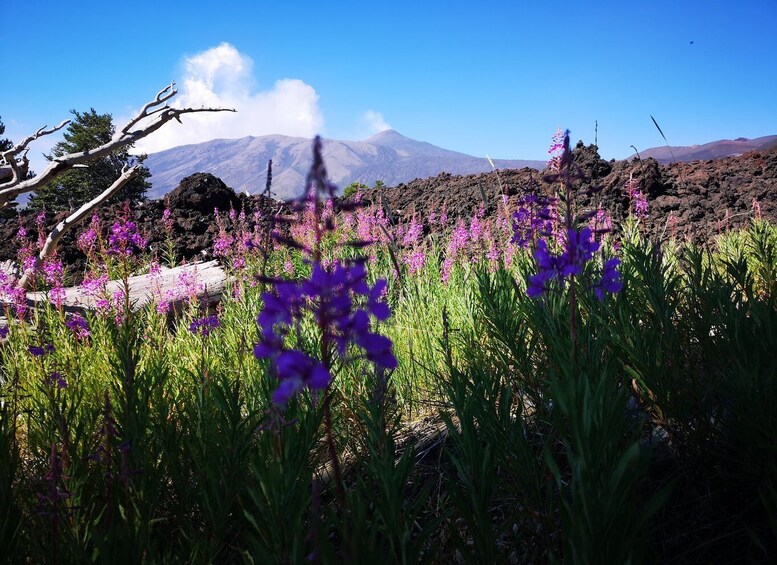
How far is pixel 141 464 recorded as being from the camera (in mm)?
1674

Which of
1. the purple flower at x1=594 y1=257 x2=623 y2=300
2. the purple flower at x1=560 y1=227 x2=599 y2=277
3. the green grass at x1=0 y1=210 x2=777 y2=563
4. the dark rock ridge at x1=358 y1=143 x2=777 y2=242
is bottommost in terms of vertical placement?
the green grass at x1=0 y1=210 x2=777 y2=563

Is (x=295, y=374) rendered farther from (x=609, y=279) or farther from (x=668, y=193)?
(x=668, y=193)

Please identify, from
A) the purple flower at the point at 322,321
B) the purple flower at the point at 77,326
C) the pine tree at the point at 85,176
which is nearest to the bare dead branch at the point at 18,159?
the purple flower at the point at 77,326

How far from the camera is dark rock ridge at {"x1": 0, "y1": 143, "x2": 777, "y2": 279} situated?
961cm

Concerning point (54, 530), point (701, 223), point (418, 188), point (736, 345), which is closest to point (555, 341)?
point (736, 345)

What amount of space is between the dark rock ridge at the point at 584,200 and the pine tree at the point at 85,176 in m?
17.7

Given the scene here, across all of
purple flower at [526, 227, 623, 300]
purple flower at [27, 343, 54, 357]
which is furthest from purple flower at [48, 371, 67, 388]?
purple flower at [526, 227, 623, 300]

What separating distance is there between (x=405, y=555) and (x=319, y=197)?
0.85m

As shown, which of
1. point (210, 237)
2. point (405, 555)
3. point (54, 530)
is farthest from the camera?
point (210, 237)

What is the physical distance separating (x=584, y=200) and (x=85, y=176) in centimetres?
3867

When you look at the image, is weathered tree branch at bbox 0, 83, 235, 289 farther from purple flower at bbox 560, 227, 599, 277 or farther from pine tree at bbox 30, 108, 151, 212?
pine tree at bbox 30, 108, 151, 212

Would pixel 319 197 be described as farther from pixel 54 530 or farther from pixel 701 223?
pixel 701 223

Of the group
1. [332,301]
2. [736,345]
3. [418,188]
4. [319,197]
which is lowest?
[736,345]

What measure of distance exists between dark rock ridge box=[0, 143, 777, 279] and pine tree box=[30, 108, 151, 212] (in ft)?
58.2
